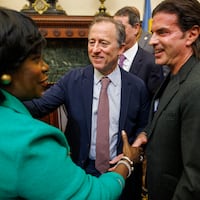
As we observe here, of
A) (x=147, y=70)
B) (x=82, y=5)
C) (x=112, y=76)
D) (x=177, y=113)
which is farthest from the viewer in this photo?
(x=82, y=5)

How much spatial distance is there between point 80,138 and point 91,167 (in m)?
0.18

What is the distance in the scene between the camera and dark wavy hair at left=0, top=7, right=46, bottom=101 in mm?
794

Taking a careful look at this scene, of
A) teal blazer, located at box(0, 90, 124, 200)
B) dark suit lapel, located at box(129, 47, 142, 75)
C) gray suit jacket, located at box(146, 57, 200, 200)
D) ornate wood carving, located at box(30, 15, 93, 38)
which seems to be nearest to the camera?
teal blazer, located at box(0, 90, 124, 200)

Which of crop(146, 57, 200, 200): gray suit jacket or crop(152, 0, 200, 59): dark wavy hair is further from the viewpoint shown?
crop(152, 0, 200, 59): dark wavy hair

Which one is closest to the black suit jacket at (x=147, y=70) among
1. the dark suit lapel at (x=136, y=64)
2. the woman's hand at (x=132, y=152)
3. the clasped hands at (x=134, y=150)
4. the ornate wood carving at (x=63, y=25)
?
the dark suit lapel at (x=136, y=64)

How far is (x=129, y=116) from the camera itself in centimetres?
171

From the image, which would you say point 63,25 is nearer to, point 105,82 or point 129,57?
point 129,57

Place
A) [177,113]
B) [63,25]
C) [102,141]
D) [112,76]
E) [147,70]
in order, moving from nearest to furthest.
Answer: [177,113], [102,141], [112,76], [147,70], [63,25]

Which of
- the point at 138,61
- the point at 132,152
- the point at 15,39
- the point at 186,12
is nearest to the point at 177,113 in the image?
the point at 132,152

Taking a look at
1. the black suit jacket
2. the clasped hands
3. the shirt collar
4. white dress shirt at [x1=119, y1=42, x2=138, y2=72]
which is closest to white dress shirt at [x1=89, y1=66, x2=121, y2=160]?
the shirt collar

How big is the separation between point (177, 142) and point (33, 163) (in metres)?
0.70

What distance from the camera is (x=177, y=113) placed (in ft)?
4.05

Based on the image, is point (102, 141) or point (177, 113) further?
point (102, 141)

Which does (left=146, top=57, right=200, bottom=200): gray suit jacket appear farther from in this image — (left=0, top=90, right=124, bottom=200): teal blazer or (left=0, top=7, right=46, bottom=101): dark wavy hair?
(left=0, top=7, right=46, bottom=101): dark wavy hair
